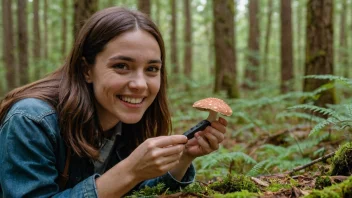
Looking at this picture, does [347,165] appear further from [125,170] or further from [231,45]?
[231,45]

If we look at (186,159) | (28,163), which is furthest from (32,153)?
(186,159)

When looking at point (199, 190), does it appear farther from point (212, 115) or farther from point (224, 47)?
point (224, 47)

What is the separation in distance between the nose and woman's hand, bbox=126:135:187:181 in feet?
1.52

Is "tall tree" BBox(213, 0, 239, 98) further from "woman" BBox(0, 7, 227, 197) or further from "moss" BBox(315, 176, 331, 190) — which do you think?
"moss" BBox(315, 176, 331, 190)

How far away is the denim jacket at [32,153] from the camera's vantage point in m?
2.03

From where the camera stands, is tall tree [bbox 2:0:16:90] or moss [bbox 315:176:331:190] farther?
tall tree [bbox 2:0:16:90]

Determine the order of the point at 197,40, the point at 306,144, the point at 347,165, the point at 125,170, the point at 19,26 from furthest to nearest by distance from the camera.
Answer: the point at 197,40 → the point at 19,26 → the point at 306,144 → the point at 347,165 → the point at 125,170

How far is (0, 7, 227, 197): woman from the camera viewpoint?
6.67 ft

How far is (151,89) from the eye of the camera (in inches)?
96.8

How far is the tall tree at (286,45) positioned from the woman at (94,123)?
9.73 m

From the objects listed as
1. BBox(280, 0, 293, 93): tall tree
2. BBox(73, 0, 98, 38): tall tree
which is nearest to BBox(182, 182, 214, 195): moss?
BBox(73, 0, 98, 38): tall tree

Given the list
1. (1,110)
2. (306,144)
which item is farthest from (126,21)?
(306,144)

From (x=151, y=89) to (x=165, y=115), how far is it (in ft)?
2.03

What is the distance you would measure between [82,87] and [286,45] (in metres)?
10.7
